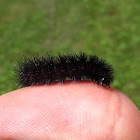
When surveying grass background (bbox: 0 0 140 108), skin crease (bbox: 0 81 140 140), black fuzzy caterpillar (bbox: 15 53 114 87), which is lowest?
skin crease (bbox: 0 81 140 140)

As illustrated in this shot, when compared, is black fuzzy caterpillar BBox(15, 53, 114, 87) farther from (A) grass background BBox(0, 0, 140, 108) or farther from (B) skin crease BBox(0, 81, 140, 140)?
(A) grass background BBox(0, 0, 140, 108)

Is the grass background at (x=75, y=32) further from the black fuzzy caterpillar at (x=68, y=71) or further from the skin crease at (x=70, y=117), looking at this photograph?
the skin crease at (x=70, y=117)

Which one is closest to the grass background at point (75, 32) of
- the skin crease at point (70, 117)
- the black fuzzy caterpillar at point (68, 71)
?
the black fuzzy caterpillar at point (68, 71)

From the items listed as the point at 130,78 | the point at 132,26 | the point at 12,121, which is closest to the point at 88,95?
the point at 12,121

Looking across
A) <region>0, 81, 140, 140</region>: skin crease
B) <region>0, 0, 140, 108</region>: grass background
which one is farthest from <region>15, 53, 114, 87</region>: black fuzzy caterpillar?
<region>0, 0, 140, 108</region>: grass background

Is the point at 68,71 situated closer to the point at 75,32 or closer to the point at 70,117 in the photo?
the point at 70,117

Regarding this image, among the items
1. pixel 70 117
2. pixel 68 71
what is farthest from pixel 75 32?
pixel 70 117
